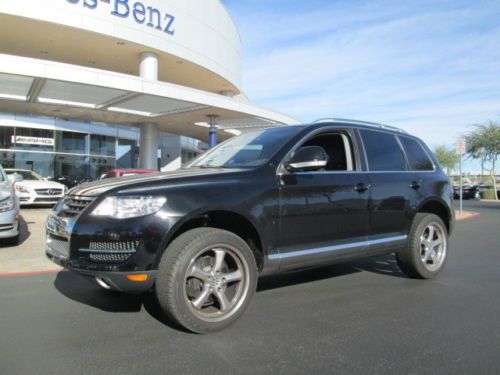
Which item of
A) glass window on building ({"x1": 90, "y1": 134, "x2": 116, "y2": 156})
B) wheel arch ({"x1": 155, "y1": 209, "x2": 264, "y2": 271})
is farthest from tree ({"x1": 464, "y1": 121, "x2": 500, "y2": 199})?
wheel arch ({"x1": 155, "y1": 209, "x2": 264, "y2": 271})

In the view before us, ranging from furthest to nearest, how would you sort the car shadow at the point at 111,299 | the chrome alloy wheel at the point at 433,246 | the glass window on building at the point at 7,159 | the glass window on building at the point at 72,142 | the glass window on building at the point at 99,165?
the glass window on building at the point at 99,165, the glass window on building at the point at 72,142, the glass window on building at the point at 7,159, the chrome alloy wheel at the point at 433,246, the car shadow at the point at 111,299

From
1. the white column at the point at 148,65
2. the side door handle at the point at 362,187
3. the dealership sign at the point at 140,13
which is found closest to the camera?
the side door handle at the point at 362,187

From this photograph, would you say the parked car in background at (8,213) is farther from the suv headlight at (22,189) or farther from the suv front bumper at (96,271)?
the suv headlight at (22,189)

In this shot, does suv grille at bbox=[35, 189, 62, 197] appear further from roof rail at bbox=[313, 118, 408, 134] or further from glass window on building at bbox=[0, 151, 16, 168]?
roof rail at bbox=[313, 118, 408, 134]

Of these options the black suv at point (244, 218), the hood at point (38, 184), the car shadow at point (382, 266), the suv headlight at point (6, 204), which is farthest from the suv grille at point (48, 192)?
the car shadow at point (382, 266)

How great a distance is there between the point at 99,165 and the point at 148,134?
5209mm

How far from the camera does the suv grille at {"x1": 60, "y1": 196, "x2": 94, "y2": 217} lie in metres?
3.73

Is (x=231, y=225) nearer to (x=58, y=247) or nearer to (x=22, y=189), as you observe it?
(x=58, y=247)

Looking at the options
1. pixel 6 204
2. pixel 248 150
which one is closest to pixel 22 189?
pixel 6 204

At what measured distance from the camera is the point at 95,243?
3516 millimetres

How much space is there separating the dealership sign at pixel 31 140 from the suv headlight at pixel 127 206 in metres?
25.7

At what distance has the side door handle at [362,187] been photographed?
15.9 feet

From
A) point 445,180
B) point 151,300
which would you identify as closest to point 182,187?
point 151,300

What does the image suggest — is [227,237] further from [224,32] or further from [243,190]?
[224,32]
